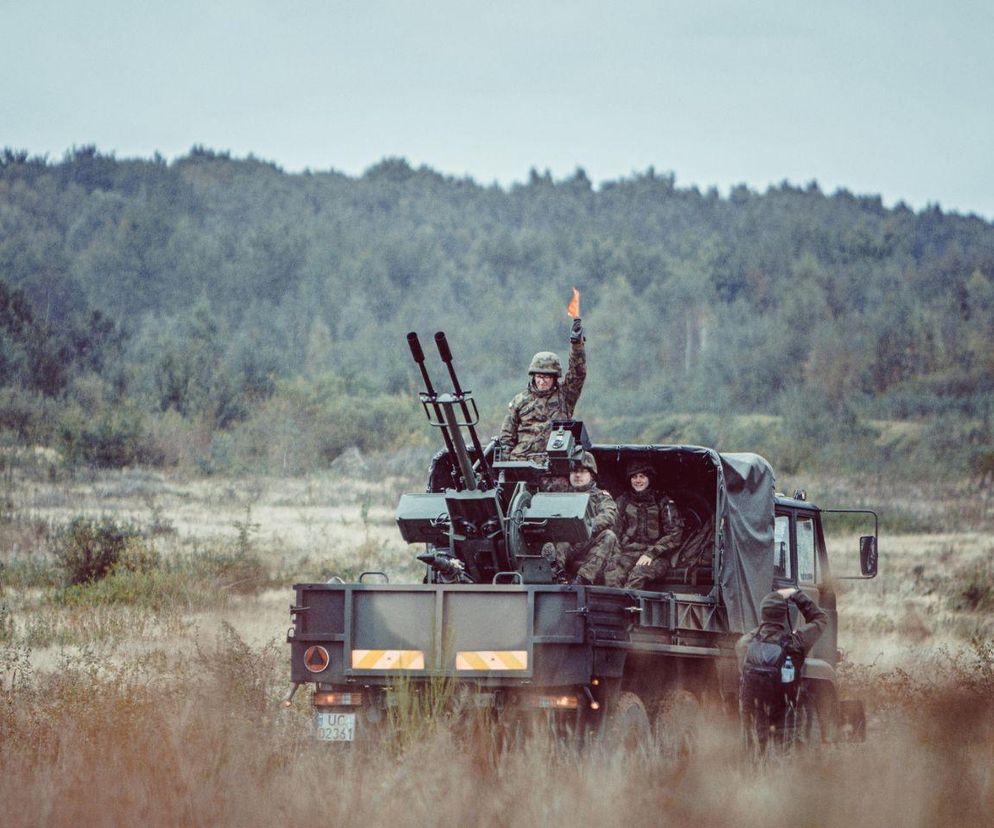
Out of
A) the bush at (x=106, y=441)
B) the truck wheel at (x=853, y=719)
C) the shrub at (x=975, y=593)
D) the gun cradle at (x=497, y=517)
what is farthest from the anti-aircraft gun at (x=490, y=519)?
the bush at (x=106, y=441)

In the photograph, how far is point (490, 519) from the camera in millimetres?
11125

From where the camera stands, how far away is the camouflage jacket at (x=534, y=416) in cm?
1273

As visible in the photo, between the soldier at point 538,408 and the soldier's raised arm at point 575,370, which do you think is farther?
the soldier at point 538,408

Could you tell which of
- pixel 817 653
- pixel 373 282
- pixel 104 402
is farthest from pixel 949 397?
pixel 817 653

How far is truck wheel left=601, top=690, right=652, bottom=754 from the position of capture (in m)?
10.2

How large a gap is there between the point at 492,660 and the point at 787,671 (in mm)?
2154

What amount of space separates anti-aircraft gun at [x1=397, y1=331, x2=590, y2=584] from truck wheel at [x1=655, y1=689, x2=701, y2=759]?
1159 mm

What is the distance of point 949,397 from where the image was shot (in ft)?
244

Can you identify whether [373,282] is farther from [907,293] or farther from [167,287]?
[907,293]

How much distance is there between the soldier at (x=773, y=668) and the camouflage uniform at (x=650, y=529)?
200 cm

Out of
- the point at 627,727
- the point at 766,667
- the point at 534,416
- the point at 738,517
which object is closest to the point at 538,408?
the point at 534,416

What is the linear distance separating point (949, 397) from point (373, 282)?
144ft

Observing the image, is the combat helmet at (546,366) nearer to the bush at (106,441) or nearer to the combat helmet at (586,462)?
the combat helmet at (586,462)

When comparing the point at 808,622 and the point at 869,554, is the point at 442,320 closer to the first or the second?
the point at 869,554
